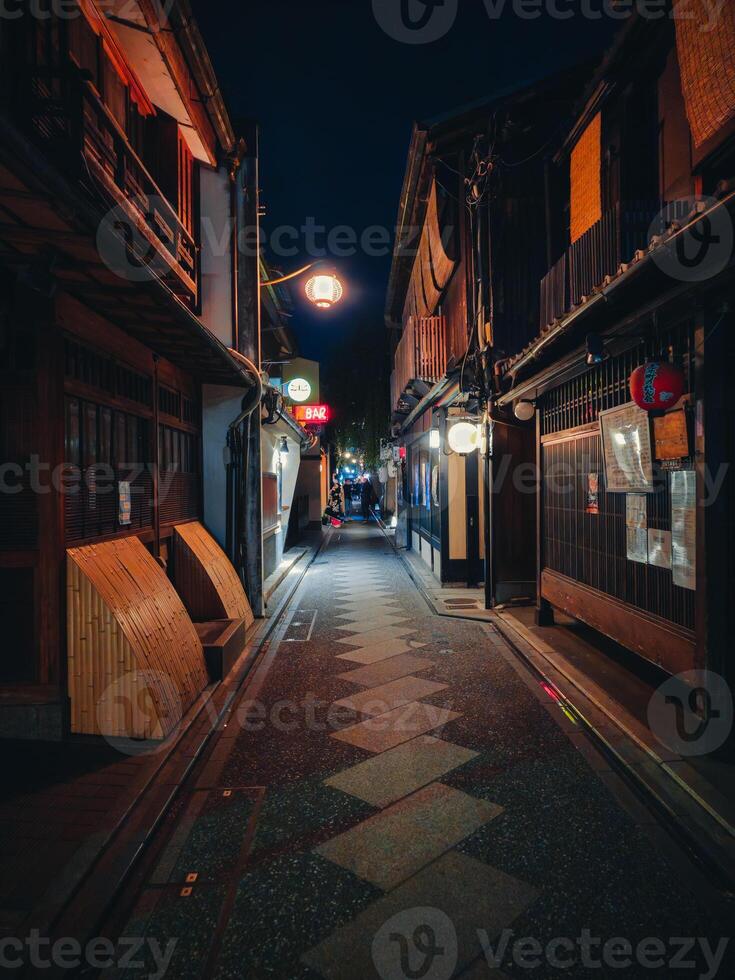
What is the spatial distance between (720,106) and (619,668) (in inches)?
313

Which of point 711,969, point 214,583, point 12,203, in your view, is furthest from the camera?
point 214,583

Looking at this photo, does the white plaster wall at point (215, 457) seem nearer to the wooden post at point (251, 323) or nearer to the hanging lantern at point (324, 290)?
the wooden post at point (251, 323)

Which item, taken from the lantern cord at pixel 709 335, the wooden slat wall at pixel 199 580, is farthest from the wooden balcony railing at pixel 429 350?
the lantern cord at pixel 709 335

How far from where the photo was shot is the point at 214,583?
9.88 metres

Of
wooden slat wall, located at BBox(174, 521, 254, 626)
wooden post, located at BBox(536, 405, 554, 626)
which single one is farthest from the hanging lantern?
wooden slat wall, located at BBox(174, 521, 254, 626)

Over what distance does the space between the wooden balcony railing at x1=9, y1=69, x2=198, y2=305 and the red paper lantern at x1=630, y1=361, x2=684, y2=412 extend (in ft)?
19.5

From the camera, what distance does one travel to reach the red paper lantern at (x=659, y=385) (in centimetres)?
611

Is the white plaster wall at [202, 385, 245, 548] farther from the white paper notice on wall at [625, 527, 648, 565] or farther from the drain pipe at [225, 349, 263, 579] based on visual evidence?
the white paper notice on wall at [625, 527, 648, 565]

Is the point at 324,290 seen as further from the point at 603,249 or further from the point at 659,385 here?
the point at 659,385

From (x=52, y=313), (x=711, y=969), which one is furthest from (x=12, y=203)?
(x=711, y=969)

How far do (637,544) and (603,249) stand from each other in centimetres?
601

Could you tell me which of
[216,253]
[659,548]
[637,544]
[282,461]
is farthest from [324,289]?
[659,548]

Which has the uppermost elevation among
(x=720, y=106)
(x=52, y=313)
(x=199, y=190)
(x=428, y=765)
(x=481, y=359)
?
(x=199, y=190)

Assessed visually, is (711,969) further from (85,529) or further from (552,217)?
(552,217)
